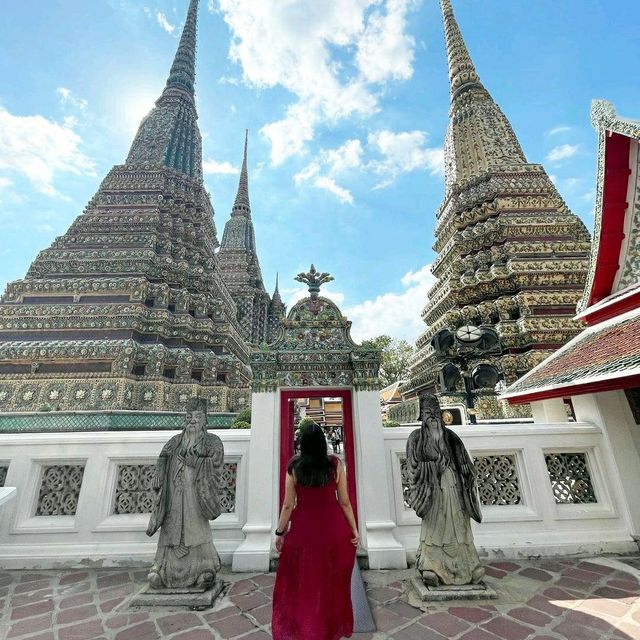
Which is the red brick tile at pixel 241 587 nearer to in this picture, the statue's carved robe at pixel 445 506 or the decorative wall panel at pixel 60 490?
the statue's carved robe at pixel 445 506

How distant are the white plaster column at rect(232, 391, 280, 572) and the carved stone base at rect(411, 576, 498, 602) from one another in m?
1.95

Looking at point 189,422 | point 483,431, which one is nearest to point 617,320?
point 483,431

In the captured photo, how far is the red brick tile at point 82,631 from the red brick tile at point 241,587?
1238 millimetres

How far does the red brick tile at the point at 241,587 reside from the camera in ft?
12.0

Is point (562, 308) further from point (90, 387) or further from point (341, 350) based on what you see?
point (90, 387)

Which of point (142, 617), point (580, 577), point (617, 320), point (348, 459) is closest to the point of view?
point (142, 617)

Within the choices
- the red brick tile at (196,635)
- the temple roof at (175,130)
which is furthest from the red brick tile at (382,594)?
the temple roof at (175,130)

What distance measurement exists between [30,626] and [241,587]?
6.37 feet

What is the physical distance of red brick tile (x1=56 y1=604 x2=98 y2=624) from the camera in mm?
3168

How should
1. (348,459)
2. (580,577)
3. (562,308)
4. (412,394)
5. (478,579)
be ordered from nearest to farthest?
(478,579) < (580,577) < (348,459) < (562,308) < (412,394)

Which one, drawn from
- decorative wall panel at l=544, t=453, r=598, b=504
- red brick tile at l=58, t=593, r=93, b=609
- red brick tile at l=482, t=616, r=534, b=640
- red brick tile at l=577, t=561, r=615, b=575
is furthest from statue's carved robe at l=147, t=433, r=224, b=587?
decorative wall panel at l=544, t=453, r=598, b=504

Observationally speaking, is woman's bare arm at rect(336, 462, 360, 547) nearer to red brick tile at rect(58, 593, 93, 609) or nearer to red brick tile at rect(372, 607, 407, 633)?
red brick tile at rect(372, 607, 407, 633)

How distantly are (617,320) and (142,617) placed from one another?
8637 mm

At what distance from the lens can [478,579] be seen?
354 centimetres
